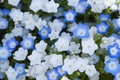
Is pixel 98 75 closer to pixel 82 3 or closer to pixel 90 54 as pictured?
pixel 90 54

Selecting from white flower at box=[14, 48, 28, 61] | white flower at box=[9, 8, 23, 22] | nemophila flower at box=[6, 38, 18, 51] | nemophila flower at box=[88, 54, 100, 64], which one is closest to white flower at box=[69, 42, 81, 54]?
nemophila flower at box=[88, 54, 100, 64]

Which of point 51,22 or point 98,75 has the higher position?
point 51,22

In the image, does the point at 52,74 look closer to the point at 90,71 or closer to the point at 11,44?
the point at 90,71

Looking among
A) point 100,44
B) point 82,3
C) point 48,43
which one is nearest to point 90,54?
point 100,44

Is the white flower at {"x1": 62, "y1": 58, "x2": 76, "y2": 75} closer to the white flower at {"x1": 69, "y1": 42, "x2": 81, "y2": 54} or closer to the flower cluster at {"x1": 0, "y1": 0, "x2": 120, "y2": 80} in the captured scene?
the flower cluster at {"x1": 0, "y1": 0, "x2": 120, "y2": 80}

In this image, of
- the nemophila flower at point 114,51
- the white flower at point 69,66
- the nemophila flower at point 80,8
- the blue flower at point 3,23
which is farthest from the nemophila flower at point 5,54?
the nemophila flower at point 114,51

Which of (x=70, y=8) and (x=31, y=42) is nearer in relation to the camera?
(x=31, y=42)

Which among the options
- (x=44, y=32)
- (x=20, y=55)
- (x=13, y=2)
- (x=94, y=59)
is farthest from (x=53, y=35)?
(x=13, y=2)
